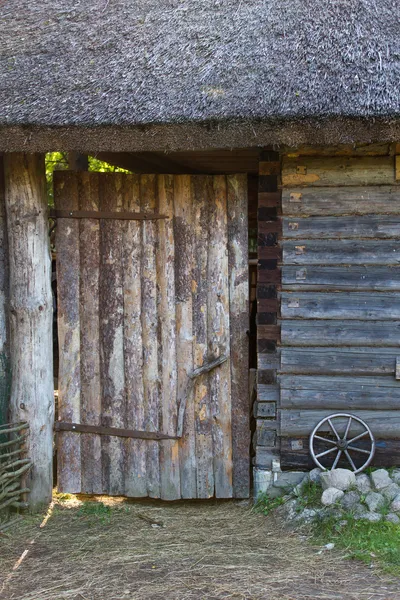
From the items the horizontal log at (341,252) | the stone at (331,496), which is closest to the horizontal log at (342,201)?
the horizontal log at (341,252)

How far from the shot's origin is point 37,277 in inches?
185

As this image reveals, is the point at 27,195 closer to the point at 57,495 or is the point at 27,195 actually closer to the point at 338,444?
the point at 57,495

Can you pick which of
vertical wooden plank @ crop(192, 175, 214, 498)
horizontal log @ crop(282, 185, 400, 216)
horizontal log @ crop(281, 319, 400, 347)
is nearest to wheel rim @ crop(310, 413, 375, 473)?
horizontal log @ crop(281, 319, 400, 347)

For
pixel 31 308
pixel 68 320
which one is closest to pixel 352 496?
pixel 68 320

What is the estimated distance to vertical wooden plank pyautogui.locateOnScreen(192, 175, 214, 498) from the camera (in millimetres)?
4691

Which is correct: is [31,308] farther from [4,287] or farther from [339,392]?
[339,392]

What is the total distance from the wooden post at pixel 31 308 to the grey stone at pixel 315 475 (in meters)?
1.71

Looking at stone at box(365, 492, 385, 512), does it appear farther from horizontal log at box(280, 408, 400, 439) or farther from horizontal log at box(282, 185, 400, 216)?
horizontal log at box(282, 185, 400, 216)

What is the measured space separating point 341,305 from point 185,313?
1.01 m

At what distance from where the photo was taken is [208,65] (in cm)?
441

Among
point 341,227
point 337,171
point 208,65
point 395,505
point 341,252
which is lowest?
point 395,505

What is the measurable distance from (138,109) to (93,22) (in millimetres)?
1467

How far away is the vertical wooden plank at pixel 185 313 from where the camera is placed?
470 centimetres

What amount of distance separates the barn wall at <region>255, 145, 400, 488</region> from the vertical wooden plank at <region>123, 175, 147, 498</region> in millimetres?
922
